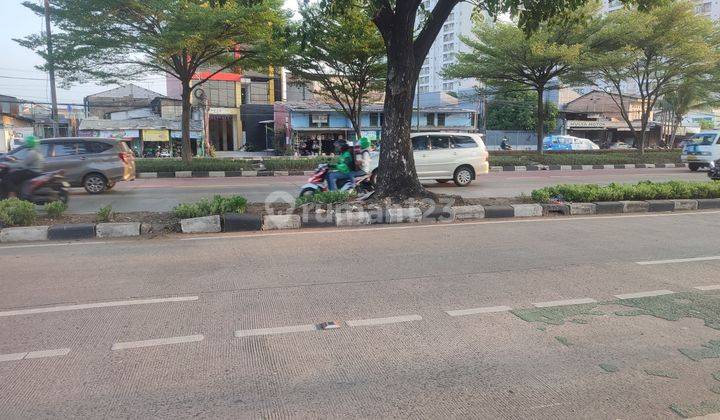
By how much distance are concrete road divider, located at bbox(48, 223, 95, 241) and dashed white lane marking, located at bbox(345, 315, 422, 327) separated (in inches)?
220

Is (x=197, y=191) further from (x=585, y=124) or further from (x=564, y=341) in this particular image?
(x=585, y=124)

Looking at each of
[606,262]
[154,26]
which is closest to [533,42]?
[154,26]

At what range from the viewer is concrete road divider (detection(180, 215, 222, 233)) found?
26.8 ft

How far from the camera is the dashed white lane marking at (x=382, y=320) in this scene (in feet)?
13.5

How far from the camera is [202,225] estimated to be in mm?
8219

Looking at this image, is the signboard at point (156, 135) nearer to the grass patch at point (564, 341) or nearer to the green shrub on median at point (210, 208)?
the green shrub on median at point (210, 208)

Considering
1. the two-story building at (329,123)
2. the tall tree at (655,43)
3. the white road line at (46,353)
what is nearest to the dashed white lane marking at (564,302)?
the white road line at (46,353)

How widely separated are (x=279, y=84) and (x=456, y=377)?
49358mm

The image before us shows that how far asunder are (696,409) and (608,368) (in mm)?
560

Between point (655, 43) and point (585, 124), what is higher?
point (655, 43)

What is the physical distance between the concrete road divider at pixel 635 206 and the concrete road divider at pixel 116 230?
29.7 feet

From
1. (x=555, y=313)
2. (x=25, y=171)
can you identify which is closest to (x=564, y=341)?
(x=555, y=313)

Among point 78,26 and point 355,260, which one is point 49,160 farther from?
point 355,260

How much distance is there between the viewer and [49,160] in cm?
1352
